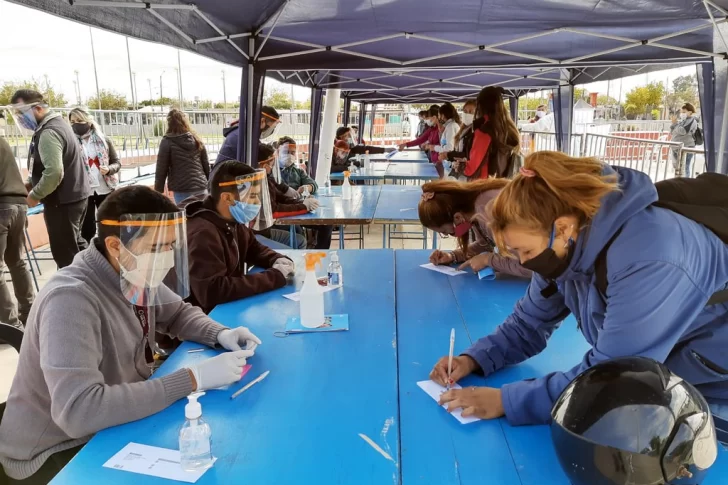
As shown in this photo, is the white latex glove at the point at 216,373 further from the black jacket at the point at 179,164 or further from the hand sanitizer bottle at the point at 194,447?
the black jacket at the point at 179,164

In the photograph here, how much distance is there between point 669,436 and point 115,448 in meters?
1.14

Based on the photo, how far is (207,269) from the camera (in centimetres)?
225

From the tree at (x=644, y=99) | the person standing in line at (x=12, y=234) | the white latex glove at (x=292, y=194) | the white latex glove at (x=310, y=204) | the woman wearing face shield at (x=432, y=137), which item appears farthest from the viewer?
the tree at (x=644, y=99)

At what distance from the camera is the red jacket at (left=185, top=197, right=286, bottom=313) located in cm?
222

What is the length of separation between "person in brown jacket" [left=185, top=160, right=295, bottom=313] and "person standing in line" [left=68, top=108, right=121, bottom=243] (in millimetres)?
2831

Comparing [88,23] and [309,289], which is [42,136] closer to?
[88,23]

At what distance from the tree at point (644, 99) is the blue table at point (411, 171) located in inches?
1003

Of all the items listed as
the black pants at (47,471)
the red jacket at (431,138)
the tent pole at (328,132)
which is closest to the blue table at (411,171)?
the red jacket at (431,138)

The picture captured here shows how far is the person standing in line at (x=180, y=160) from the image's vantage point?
16.6 feet

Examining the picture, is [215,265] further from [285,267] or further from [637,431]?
[637,431]

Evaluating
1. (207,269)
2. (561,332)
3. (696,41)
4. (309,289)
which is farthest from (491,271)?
(696,41)

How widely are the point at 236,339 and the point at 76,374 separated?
1.79 feet

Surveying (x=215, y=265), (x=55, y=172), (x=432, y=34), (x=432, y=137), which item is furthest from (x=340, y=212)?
(x=432, y=137)

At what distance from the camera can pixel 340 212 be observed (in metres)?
4.50
